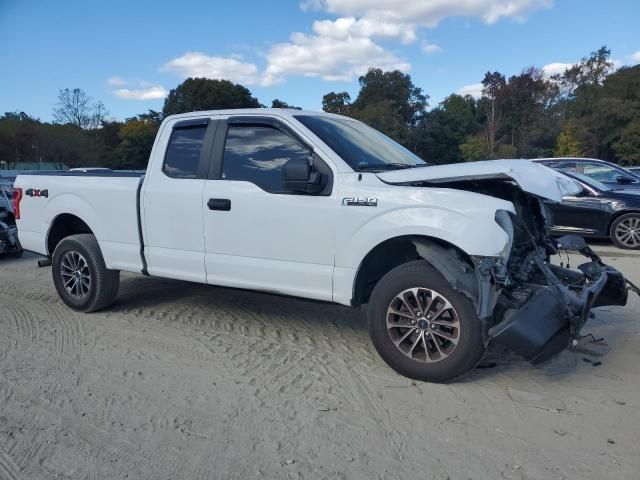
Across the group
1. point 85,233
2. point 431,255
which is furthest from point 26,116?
point 431,255

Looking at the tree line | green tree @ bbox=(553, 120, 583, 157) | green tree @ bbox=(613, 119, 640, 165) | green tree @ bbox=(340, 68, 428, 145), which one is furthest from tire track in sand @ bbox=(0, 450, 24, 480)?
green tree @ bbox=(553, 120, 583, 157)

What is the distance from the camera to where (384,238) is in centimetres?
413

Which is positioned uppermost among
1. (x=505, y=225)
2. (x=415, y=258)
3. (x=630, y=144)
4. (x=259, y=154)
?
(x=630, y=144)

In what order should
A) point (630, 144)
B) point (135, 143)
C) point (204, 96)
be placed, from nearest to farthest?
point (135, 143) → point (630, 144) → point (204, 96)

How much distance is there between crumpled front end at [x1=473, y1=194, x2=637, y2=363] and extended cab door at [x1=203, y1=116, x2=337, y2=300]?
129 cm

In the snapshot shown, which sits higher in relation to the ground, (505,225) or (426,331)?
(505,225)

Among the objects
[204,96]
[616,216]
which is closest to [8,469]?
[616,216]

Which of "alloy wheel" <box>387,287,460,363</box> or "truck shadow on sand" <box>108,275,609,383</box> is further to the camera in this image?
"truck shadow on sand" <box>108,275,609,383</box>

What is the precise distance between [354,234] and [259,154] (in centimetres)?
124

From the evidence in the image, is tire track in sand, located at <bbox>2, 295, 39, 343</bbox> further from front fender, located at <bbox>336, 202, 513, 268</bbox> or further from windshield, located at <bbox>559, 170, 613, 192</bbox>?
windshield, located at <bbox>559, 170, 613, 192</bbox>

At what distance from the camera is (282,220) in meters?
4.54

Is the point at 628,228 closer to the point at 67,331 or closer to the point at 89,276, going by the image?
the point at 89,276

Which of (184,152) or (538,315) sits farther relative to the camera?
(184,152)

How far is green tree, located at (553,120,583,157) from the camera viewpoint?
156 feet
